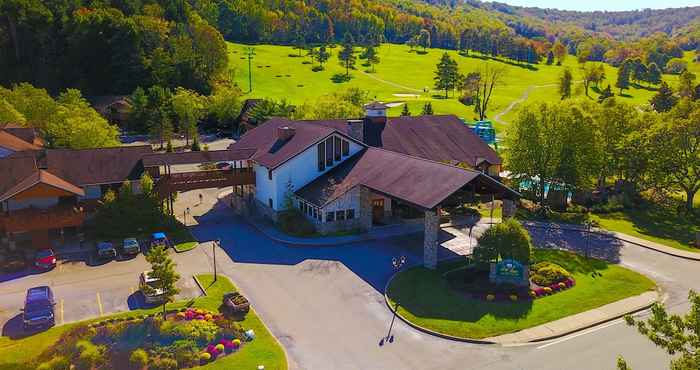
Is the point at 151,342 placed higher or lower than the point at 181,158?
lower

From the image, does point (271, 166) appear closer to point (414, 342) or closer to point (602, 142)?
point (414, 342)

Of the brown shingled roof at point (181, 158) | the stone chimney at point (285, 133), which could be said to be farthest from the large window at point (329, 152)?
the brown shingled roof at point (181, 158)

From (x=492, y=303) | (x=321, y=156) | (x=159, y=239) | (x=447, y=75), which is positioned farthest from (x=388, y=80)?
(x=492, y=303)

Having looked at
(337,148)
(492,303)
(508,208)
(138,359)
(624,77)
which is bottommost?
(492,303)

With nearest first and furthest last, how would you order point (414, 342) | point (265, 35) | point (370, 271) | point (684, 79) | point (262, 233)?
1. point (414, 342)
2. point (370, 271)
3. point (262, 233)
4. point (684, 79)
5. point (265, 35)

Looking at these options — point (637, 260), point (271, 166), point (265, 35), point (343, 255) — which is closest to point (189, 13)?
point (265, 35)

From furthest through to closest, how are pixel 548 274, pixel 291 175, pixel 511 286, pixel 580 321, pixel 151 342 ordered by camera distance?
pixel 291 175
pixel 548 274
pixel 511 286
pixel 580 321
pixel 151 342

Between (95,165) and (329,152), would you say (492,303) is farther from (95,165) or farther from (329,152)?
(95,165)
